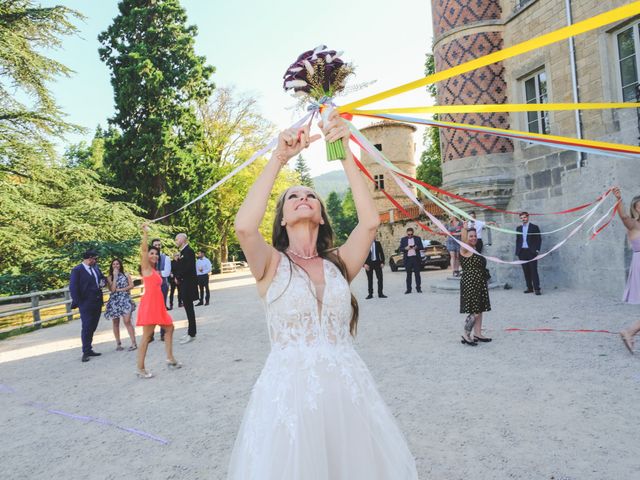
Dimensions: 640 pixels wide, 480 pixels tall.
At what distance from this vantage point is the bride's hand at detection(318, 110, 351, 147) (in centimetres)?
239

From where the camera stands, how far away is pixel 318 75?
2828 millimetres

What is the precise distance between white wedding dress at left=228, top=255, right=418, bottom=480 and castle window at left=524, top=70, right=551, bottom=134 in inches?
489

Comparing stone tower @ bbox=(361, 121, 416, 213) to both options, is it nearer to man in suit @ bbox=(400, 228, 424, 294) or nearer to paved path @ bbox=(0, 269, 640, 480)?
man in suit @ bbox=(400, 228, 424, 294)

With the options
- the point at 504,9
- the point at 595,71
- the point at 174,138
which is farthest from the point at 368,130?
the point at 595,71

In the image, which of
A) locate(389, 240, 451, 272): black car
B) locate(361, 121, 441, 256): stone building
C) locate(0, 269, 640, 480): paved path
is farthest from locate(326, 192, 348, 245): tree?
locate(0, 269, 640, 480): paved path

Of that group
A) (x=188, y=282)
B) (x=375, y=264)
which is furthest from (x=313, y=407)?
(x=375, y=264)

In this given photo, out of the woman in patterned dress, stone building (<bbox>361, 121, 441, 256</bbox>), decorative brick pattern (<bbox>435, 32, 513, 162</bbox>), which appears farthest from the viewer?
stone building (<bbox>361, 121, 441, 256</bbox>)

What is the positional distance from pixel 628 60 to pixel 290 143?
11.4 meters

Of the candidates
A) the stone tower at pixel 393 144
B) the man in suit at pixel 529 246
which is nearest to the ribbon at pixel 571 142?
the man in suit at pixel 529 246

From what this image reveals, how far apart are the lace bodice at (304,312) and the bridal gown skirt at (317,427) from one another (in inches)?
2.7

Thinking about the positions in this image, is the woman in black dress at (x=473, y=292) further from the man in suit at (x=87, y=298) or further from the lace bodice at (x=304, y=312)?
the man in suit at (x=87, y=298)

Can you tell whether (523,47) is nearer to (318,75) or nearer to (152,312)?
(318,75)

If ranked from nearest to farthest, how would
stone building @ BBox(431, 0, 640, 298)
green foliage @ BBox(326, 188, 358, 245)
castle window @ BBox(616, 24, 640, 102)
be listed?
castle window @ BBox(616, 24, 640, 102), stone building @ BBox(431, 0, 640, 298), green foliage @ BBox(326, 188, 358, 245)

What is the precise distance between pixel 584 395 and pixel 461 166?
32.5 feet
